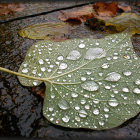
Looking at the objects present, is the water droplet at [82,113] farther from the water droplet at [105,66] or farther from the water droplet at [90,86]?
the water droplet at [105,66]

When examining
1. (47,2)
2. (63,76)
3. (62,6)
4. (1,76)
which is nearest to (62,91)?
(63,76)

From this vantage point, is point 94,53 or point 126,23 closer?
point 94,53

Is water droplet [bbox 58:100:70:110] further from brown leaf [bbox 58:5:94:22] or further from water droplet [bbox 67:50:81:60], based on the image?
brown leaf [bbox 58:5:94:22]

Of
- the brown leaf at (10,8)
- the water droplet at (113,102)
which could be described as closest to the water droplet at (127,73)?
the water droplet at (113,102)

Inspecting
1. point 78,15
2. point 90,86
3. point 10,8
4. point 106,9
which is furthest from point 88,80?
point 10,8

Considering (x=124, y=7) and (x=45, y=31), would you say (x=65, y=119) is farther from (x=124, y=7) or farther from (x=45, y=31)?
(x=124, y=7)
